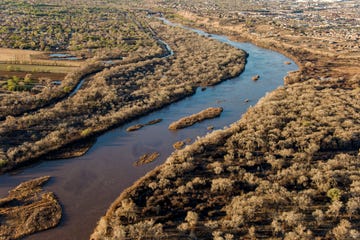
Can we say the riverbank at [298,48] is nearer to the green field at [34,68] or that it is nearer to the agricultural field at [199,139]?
the agricultural field at [199,139]

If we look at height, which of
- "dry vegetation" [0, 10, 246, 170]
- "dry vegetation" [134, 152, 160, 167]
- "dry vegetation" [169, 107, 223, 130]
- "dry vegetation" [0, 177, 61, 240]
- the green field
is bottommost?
"dry vegetation" [0, 177, 61, 240]

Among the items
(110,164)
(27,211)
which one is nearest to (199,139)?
(110,164)

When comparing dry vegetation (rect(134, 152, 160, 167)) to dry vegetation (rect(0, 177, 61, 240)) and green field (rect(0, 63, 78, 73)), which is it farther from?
green field (rect(0, 63, 78, 73))

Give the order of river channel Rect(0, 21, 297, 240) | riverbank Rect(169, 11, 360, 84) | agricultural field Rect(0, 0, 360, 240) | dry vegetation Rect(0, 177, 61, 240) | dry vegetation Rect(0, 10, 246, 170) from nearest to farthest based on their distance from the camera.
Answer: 1. dry vegetation Rect(0, 177, 61, 240)
2. agricultural field Rect(0, 0, 360, 240)
3. river channel Rect(0, 21, 297, 240)
4. dry vegetation Rect(0, 10, 246, 170)
5. riverbank Rect(169, 11, 360, 84)

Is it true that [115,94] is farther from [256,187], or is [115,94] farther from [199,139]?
[256,187]

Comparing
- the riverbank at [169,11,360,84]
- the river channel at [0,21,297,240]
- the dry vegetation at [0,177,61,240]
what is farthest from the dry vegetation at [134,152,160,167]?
the riverbank at [169,11,360,84]
